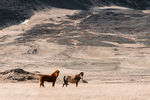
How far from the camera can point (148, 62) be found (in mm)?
45375

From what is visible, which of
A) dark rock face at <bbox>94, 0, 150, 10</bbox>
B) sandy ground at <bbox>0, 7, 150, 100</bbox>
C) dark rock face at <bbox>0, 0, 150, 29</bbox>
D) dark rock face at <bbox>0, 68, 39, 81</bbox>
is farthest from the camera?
dark rock face at <bbox>94, 0, 150, 10</bbox>

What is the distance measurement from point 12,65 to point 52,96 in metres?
31.2

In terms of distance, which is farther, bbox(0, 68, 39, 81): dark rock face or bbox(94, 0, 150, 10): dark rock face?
bbox(94, 0, 150, 10): dark rock face

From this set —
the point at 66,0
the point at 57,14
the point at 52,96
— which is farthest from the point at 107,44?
the point at 66,0

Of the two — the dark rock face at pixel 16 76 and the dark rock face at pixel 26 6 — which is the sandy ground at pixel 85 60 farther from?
the dark rock face at pixel 26 6

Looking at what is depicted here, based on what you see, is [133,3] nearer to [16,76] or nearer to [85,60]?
[85,60]

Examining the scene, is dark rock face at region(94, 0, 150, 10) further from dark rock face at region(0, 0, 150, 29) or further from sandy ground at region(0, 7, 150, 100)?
sandy ground at region(0, 7, 150, 100)

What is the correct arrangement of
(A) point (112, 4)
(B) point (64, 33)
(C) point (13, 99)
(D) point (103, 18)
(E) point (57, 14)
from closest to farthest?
(C) point (13, 99), (B) point (64, 33), (D) point (103, 18), (E) point (57, 14), (A) point (112, 4)

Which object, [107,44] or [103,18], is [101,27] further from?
[107,44]

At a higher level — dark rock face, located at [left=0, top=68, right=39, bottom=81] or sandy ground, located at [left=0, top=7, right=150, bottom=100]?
dark rock face, located at [left=0, top=68, right=39, bottom=81]

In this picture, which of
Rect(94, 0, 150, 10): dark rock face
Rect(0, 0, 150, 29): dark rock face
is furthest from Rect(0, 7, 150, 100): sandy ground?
Rect(94, 0, 150, 10): dark rock face

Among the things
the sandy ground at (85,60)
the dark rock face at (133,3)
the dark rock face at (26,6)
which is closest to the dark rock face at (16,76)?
the sandy ground at (85,60)

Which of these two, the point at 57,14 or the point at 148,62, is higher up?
the point at 57,14

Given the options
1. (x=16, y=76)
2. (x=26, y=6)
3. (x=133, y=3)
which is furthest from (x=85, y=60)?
(x=133, y=3)
